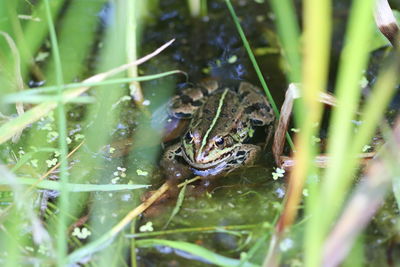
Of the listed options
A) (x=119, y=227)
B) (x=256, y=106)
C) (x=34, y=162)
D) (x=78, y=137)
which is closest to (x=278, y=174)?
(x=256, y=106)

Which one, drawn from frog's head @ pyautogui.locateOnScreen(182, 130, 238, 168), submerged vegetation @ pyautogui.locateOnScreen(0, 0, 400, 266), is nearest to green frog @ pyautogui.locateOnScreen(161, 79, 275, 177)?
frog's head @ pyautogui.locateOnScreen(182, 130, 238, 168)

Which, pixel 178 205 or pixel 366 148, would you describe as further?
pixel 366 148

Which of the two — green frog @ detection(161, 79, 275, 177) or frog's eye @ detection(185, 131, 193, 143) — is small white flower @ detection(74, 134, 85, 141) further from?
frog's eye @ detection(185, 131, 193, 143)

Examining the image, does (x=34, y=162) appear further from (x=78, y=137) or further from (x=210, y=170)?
(x=210, y=170)

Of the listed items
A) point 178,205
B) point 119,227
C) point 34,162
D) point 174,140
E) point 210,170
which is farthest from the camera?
point 174,140

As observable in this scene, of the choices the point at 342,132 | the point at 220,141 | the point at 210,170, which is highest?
the point at 342,132

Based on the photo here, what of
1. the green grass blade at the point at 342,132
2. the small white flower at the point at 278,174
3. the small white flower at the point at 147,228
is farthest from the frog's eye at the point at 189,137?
the green grass blade at the point at 342,132

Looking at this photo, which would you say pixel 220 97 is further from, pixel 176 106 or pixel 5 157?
pixel 5 157
